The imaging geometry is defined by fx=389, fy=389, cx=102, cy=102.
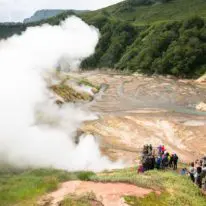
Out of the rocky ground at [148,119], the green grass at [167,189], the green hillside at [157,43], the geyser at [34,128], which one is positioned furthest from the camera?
the green hillside at [157,43]

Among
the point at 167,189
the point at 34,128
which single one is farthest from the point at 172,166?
the point at 34,128

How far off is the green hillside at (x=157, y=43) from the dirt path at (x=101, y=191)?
94376 mm

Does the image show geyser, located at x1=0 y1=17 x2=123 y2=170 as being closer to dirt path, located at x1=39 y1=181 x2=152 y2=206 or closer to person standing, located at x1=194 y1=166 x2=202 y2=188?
person standing, located at x1=194 y1=166 x2=202 y2=188

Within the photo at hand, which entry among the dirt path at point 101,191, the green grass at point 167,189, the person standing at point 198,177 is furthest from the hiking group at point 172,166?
the dirt path at point 101,191

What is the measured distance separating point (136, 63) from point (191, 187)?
10784cm

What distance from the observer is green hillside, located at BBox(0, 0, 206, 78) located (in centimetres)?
11606

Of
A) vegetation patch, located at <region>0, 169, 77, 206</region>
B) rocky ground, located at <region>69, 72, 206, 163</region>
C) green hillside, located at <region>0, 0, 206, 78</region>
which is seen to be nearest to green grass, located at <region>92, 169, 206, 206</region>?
vegetation patch, located at <region>0, 169, 77, 206</region>

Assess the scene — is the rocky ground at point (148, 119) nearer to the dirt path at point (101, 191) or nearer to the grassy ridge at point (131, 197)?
the grassy ridge at point (131, 197)

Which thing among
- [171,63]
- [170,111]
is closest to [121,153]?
[170,111]

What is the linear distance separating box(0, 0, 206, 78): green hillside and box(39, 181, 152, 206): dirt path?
310 feet

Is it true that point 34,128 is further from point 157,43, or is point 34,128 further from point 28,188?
point 157,43

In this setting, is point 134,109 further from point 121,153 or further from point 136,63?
point 136,63

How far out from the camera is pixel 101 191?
→ 19922mm

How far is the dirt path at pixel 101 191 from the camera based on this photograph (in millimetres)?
18766
